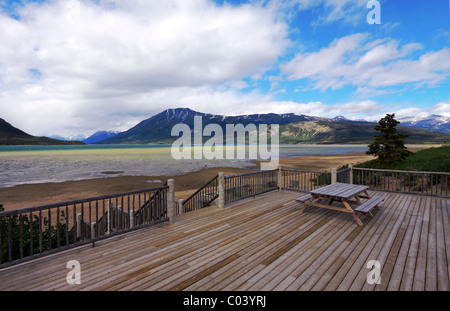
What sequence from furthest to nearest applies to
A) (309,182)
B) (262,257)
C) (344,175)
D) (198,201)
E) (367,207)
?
(309,182) → (198,201) → (344,175) → (367,207) → (262,257)

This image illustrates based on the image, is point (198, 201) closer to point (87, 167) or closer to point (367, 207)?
point (367, 207)

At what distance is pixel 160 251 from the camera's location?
4344 millimetres

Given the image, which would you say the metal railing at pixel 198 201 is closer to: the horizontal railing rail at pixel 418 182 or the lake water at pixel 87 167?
the horizontal railing rail at pixel 418 182

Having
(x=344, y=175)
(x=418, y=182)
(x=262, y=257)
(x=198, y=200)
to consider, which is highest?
(x=344, y=175)

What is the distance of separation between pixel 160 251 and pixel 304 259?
2.84 metres

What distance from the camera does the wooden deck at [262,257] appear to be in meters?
3.30

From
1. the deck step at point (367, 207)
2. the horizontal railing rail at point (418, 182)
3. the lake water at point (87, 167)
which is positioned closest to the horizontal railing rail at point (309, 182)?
the horizontal railing rail at point (418, 182)

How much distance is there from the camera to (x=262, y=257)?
402 centimetres

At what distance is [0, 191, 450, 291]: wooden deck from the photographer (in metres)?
3.30

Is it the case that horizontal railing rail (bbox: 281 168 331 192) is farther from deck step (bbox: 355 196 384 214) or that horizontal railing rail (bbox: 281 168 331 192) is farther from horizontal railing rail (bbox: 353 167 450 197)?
deck step (bbox: 355 196 384 214)

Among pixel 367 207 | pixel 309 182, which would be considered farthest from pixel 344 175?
pixel 309 182
